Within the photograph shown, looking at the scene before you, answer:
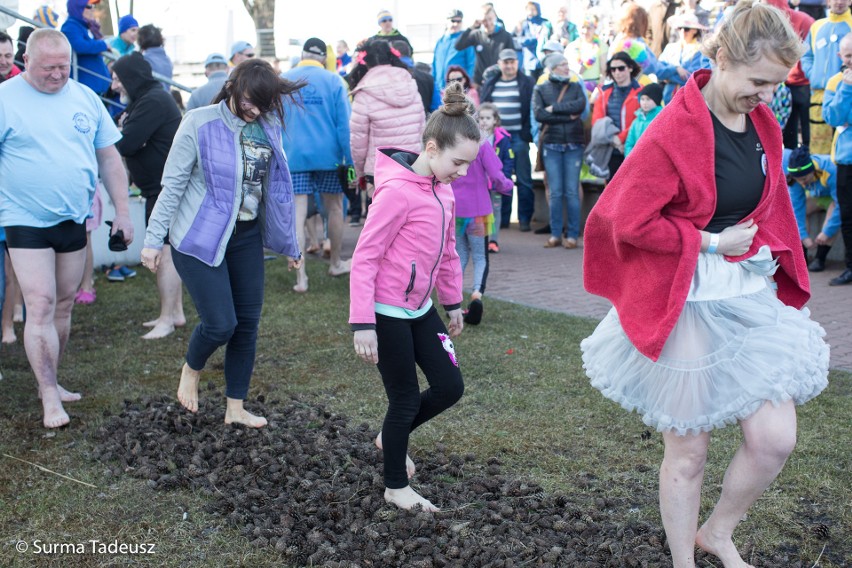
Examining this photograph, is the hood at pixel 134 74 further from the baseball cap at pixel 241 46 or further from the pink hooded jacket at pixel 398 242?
the pink hooded jacket at pixel 398 242

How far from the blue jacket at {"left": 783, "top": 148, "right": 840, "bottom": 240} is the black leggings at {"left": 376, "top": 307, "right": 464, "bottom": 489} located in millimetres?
6722

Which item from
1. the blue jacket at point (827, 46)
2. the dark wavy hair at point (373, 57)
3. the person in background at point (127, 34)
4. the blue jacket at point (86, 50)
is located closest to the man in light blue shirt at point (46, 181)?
the dark wavy hair at point (373, 57)

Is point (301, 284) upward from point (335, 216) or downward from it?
downward

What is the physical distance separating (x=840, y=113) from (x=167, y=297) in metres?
6.61

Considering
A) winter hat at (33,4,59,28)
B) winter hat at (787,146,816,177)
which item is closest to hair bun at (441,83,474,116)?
winter hat at (787,146,816,177)

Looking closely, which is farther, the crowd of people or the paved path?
the paved path

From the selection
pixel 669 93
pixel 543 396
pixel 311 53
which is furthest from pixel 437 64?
pixel 543 396

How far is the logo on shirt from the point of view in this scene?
215 inches

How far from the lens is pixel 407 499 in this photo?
4254 mm

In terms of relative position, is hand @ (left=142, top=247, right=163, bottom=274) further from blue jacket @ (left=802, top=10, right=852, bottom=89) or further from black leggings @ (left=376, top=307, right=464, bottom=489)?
blue jacket @ (left=802, top=10, right=852, bottom=89)

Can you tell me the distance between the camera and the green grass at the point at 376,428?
4023 mm

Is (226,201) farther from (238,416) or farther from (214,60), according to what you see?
(214,60)

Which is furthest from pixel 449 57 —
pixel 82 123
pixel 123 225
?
pixel 82 123

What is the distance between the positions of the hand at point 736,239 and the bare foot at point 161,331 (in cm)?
564
